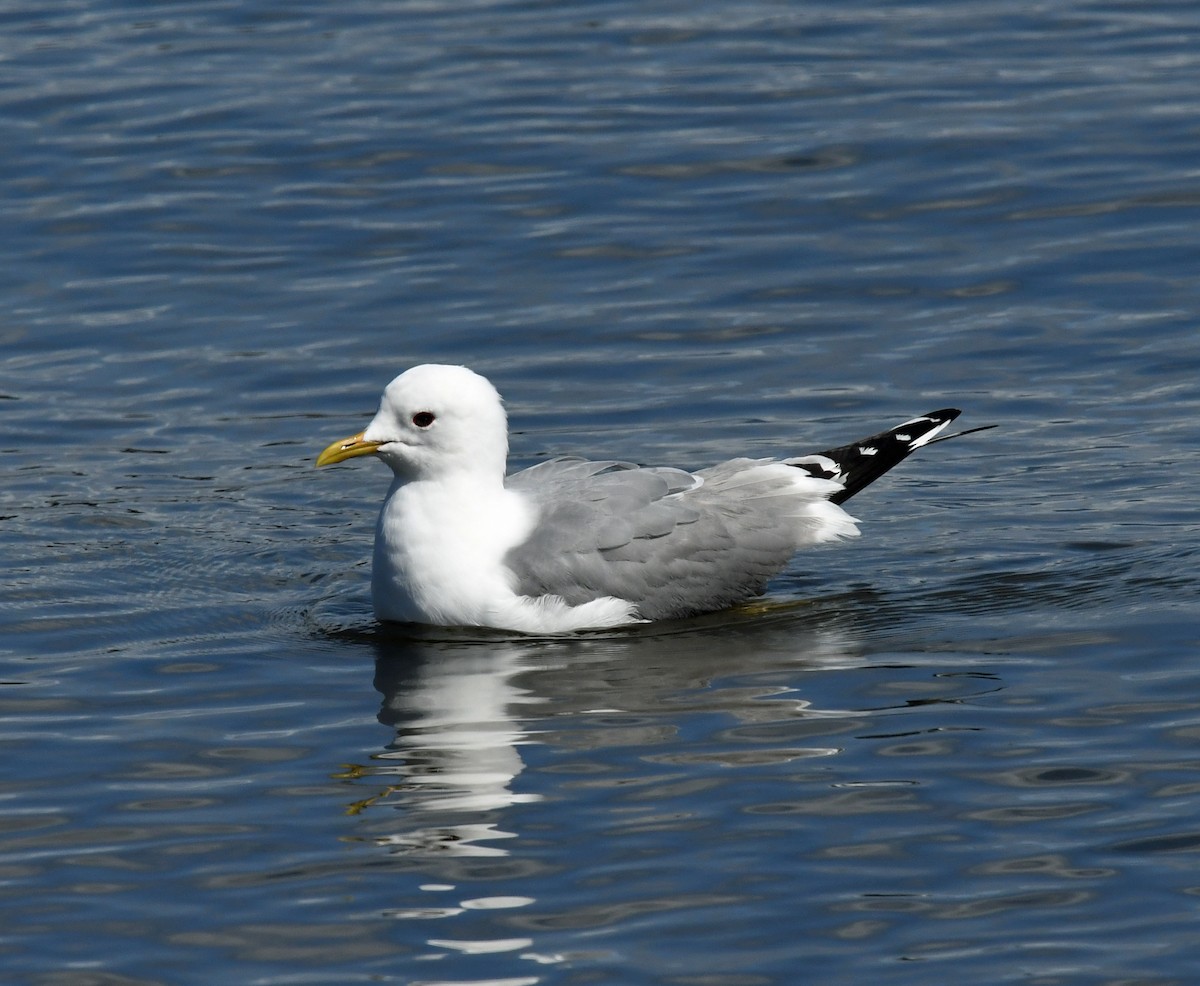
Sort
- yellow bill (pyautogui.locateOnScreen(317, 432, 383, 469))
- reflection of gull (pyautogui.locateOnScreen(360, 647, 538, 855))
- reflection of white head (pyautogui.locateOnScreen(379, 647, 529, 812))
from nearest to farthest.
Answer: reflection of gull (pyautogui.locateOnScreen(360, 647, 538, 855)), reflection of white head (pyautogui.locateOnScreen(379, 647, 529, 812)), yellow bill (pyautogui.locateOnScreen(317, 432, 383, 469))

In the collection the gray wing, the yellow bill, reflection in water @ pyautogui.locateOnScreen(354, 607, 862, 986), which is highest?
the yellow bill

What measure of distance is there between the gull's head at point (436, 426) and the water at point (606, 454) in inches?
33.1

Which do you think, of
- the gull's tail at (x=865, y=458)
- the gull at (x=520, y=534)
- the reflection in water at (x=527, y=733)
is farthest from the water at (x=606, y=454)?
the gull's tail at (x=865, y=458)

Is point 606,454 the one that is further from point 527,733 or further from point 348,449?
point 527,733

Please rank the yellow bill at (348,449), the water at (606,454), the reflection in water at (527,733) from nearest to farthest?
1. the reflection in water at (527,733)
2. the water at (606,454)
3. the yellow bill at (348,449)

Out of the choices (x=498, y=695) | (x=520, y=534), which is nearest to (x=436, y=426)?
(x=520, y=534)

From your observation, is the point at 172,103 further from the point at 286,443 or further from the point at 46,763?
the point at 46,763

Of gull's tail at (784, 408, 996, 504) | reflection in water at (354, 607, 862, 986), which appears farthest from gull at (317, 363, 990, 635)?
gull's tail at (784, 408, 996, 504)

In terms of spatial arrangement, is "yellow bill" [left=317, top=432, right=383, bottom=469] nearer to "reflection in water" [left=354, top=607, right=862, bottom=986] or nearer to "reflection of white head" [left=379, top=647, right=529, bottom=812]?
"reflection in water" [left=354, top=607, right=862, bottom=986]

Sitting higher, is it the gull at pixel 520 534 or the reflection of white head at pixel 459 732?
the gull at pixel 520 534

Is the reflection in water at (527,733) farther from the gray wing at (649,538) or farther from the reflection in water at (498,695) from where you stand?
the gray wing at (649,538)

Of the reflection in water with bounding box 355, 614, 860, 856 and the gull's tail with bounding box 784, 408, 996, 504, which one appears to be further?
the gull's tail with bounding box 784, 408, 996, 504

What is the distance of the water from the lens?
7027 millimetres

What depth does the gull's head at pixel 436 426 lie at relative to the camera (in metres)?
9.75
